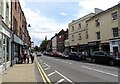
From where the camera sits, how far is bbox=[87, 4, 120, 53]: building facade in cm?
3197

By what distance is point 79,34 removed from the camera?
5016 centimetres

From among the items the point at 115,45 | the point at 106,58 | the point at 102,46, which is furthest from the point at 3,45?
the point at 102,46

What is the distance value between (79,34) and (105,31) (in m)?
15.3

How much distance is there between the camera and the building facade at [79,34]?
152 feet

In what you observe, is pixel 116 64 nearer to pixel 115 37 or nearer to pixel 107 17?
pixel 115 37

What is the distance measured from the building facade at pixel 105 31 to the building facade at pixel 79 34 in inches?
164

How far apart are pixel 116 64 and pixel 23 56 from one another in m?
12.9

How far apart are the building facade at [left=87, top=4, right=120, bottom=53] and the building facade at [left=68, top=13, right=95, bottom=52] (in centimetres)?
417

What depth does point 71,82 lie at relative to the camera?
11.1 m

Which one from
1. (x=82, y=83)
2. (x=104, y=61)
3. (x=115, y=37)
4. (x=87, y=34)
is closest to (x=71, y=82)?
(x=82, y=83)

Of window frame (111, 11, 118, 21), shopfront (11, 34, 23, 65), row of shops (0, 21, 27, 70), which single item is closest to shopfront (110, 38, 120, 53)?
window frame (111, 11, 118, 21)

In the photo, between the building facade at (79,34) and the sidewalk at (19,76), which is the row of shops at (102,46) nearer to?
the building facade at (79,34)

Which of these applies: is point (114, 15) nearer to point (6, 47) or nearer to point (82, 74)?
point (6, 47)

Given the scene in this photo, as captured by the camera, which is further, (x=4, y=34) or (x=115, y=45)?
(x=115, y=45)
